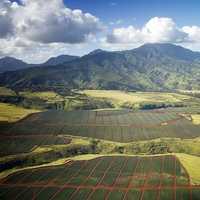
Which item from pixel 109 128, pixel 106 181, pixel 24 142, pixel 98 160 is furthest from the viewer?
pixel 109 128

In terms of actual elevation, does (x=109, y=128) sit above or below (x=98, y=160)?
above

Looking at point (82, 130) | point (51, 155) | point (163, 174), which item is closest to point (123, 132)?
point (82, 130)

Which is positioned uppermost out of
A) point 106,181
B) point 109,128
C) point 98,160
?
point 109,128

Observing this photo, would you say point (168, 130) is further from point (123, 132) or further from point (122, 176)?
point (122, 176)

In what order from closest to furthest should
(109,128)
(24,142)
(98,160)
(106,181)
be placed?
(106,181) → (98,160) → (24,142) → (109,128)

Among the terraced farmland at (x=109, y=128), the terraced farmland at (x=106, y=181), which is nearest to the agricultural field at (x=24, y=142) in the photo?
the terraced farmland at (x=109, y=128)

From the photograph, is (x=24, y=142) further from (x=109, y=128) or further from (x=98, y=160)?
(x=109, y=128)

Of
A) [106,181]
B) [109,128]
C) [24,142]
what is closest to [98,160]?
[106,181]

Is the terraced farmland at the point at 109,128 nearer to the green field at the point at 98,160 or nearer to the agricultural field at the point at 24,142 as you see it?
the green field at the point at 98,160

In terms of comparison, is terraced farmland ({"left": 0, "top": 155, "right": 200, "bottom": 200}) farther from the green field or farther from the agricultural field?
the agricultural field

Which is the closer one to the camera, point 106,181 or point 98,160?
point 106,181
